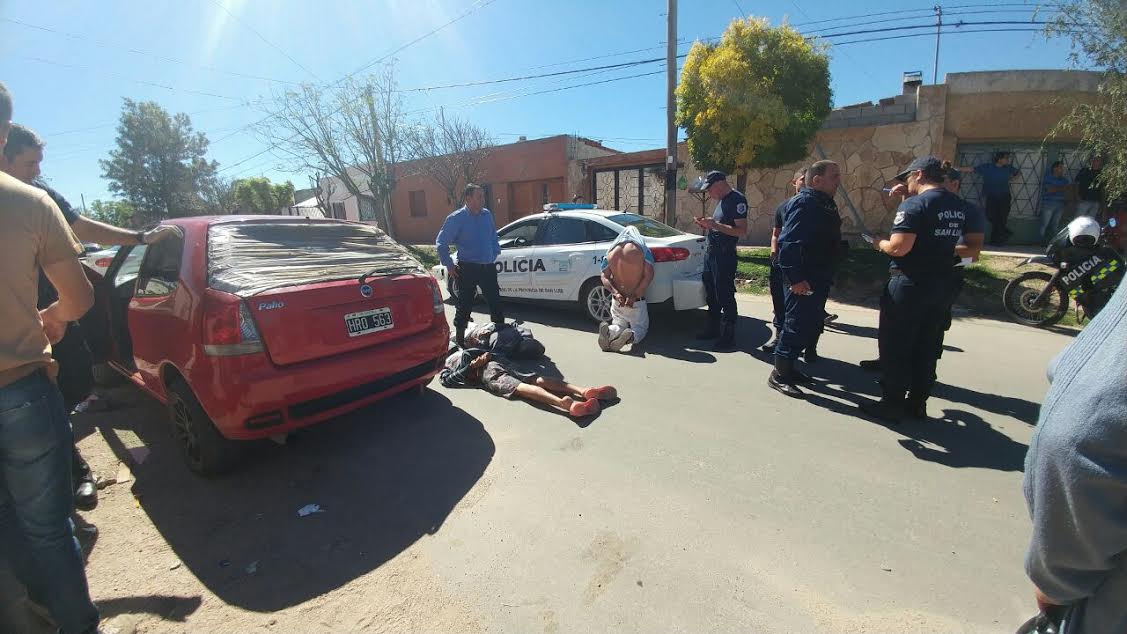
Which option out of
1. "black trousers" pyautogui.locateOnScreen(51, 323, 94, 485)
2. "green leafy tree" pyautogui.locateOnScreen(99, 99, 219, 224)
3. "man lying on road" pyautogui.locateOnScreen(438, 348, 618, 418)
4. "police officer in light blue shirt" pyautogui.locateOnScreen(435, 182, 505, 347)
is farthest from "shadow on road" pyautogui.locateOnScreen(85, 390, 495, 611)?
"green leafy tree" pyautogui.locateOnScreen(99, 99, 219, 224)

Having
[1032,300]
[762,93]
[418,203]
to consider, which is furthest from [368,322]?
[418,203]

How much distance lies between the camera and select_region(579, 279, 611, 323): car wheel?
654 centimetres

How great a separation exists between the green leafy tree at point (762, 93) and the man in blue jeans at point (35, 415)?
10072 mm

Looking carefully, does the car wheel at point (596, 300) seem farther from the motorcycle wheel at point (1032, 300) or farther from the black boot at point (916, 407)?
the motorcycle wheel at point (1032, 300)

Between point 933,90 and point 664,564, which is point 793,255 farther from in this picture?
point 933,90

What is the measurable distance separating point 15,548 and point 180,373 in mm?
1390

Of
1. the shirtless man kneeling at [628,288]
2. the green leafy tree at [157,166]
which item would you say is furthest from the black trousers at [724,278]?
the green leafy tree at [157,166]

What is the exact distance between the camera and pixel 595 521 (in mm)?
2656

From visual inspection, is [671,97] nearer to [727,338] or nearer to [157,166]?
[727,338]

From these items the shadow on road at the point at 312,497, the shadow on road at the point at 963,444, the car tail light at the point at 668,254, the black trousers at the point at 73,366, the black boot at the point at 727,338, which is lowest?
the shadow on road at the point at 312,497

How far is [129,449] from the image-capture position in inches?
145

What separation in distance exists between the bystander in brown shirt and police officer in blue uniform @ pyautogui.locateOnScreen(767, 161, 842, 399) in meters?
4.23

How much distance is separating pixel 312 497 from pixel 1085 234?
8.04 m

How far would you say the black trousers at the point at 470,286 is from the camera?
5.70m
